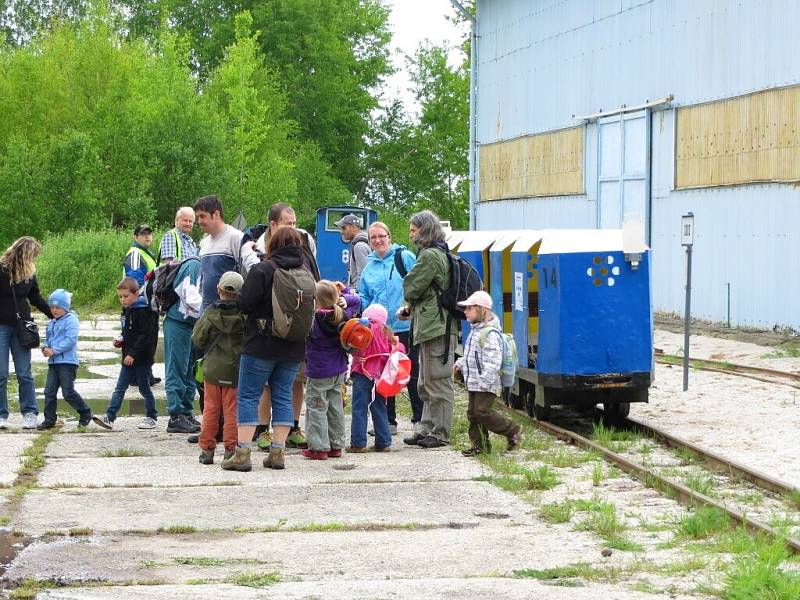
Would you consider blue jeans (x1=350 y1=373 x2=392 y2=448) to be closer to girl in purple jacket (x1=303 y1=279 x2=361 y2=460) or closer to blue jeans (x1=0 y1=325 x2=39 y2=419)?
girl in purple jacket (x1=303 y1=279 x2=361 y2=460)

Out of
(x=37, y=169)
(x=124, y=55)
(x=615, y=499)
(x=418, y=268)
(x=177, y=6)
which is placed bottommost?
(x=615, y=499)

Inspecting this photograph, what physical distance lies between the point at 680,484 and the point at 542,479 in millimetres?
956

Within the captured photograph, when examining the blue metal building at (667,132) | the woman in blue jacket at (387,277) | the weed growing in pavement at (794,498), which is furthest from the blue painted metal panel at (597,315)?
the blue metal building at (667,132)

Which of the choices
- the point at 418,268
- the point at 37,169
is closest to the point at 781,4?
the point at 418,268

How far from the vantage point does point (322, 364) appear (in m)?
11.1

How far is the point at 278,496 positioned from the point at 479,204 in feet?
110

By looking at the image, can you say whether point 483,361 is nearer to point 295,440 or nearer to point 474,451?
point 474,451

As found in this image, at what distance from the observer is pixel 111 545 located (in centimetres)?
782

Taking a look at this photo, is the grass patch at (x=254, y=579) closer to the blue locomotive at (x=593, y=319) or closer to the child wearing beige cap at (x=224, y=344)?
the child wearing beige cap at (x=224, y=344)

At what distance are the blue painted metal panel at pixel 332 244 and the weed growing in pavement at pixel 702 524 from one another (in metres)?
21.1

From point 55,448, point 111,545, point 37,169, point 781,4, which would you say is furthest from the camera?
point 37,169

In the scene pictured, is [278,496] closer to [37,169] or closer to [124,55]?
[37,169]

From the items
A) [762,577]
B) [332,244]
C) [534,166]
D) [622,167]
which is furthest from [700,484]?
[534,166]

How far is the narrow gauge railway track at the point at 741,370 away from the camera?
17281 mm
